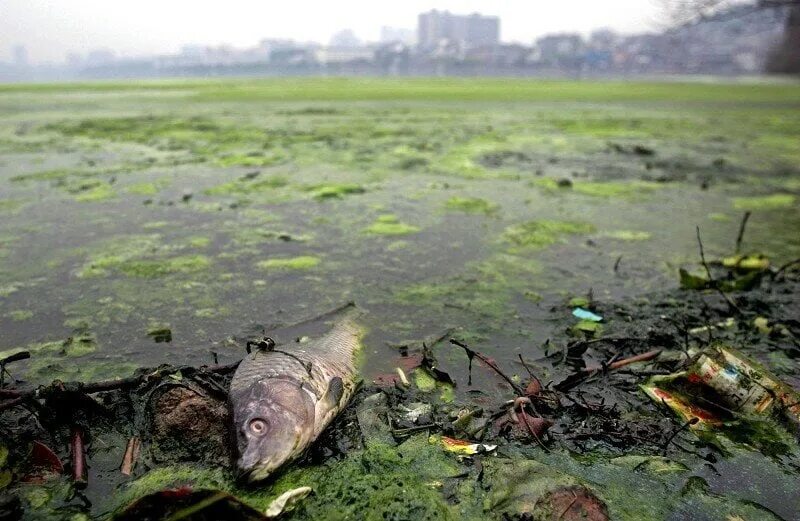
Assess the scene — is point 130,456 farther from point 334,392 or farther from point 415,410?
point 415,410

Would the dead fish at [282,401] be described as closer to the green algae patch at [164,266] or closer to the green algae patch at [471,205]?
the green algae patch at [164,266]

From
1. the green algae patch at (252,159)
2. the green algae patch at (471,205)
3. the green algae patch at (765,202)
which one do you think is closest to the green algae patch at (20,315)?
the green algae patch at (471,205)

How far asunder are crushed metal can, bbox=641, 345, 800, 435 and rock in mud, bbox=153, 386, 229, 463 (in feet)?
7.33

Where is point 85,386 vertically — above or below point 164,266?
above

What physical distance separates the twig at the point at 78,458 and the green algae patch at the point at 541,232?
4.34m

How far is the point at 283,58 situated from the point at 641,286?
18898cm

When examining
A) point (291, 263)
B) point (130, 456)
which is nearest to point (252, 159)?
point (291, 263)

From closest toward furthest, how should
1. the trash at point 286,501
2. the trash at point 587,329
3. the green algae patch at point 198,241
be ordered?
the trash at point 286,501 < the trash at point 587,329 < the green algae patch at point 198,241

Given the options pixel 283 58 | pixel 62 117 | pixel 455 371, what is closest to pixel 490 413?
pixel 455 371

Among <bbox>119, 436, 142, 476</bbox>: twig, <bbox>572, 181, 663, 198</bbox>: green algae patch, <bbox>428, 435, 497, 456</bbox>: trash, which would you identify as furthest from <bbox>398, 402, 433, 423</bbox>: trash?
<bbox>572, 181, 663, 198</bbox>: green algae patch

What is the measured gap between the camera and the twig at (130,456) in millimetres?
2295

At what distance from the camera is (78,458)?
2.26 metres

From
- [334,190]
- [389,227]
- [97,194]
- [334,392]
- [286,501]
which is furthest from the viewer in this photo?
[334,190]

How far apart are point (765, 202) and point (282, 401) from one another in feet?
26.9
